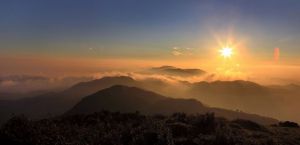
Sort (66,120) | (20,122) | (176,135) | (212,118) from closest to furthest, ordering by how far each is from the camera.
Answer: (20,122) < (176,135) < (212,118) < (66,120)

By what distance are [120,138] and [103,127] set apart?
5.06 meters

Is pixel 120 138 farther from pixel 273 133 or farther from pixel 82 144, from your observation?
pixel 273 133

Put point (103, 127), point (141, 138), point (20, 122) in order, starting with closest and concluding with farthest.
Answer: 1. point (141, 138)
2. point (20, 122)
3. point (103, 127)

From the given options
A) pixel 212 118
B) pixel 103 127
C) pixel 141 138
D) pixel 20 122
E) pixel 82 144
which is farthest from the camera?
pixel 212 118

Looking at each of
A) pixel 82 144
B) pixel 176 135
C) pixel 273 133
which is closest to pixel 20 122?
pixel 82 144

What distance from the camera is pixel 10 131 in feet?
72.9

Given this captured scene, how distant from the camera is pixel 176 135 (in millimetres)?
25359

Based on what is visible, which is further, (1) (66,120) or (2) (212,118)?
(1) (66,120)

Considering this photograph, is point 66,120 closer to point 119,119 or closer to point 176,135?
point 119,119

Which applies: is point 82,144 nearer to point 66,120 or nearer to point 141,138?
point 141,138

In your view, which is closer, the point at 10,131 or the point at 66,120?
the point at 10,131

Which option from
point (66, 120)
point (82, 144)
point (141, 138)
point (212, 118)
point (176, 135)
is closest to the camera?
point (82, 144)

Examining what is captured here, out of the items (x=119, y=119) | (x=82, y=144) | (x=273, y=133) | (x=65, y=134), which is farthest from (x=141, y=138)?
(x=273, y=133)

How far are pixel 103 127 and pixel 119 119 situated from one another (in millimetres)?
5849
